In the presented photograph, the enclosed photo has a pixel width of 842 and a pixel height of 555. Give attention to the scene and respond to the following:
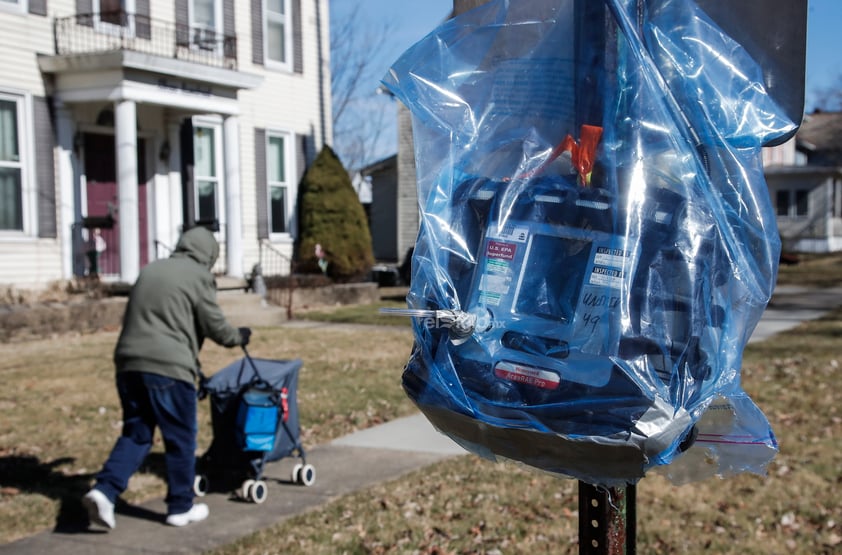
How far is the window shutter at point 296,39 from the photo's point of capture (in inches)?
760

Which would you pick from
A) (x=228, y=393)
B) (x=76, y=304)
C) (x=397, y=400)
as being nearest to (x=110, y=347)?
(x=76, y=304)

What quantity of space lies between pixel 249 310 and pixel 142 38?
5.35m

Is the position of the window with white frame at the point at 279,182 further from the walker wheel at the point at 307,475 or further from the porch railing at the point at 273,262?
the walker wheel at the point at 307,475

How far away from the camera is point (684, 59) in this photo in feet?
5.86

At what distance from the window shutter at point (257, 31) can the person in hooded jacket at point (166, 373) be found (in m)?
13.7

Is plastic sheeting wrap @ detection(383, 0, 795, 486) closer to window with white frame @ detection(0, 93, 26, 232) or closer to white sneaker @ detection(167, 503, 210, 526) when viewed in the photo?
white sneaker @ detection(167, 503, 210, 526)

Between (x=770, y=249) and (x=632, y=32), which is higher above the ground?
(x=632, y=32)

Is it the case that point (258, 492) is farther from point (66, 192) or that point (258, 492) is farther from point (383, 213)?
point (383, 213)

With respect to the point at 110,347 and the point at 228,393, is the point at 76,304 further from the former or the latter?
the point at 228,393

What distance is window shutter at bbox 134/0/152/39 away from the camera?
15.7 m

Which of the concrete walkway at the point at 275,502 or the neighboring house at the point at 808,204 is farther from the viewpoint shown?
the neighboring house at the point at 808,204

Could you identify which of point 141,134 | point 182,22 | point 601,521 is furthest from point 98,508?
point 182,22

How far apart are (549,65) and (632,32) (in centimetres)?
18

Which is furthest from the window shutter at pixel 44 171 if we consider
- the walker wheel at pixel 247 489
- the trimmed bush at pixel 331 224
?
the walker wheel at pixel 247 489
